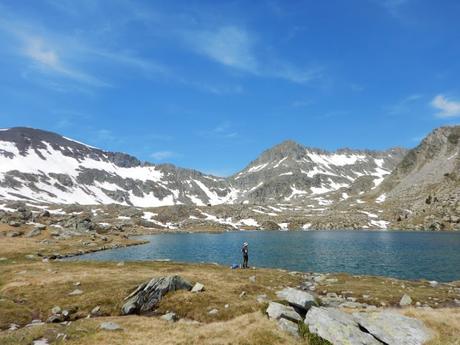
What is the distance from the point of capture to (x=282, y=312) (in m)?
24.2

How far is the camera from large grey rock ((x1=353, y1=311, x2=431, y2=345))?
21.5 meters

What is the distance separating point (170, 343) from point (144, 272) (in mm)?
32307

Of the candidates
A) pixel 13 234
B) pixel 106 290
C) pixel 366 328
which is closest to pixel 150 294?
pixel 106 290

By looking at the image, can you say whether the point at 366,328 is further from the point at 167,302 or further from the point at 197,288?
the point at 197,288

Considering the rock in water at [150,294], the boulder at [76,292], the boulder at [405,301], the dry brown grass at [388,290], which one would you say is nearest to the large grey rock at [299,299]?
the rock in water at [150,294]

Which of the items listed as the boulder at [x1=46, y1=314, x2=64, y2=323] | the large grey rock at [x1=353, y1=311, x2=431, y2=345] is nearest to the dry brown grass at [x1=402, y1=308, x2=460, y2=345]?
the large grey rock at [x1=353, y1=311, x2=431, y2=345]

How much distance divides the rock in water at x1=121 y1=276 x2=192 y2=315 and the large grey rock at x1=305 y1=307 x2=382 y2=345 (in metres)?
16.7

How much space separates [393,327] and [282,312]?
22.1 ft

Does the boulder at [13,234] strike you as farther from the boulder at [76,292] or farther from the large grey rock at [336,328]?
the large grey rock at [336,328]

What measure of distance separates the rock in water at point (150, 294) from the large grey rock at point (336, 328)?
1672 centimetres

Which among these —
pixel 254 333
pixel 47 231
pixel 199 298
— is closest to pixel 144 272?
pixel 199 298

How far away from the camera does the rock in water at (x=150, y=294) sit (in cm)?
3319

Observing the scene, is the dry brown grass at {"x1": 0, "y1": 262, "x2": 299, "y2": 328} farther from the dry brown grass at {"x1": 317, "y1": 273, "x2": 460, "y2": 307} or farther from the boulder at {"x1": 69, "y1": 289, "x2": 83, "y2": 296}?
the dry brown grass at {"x1": 317, "y1": 273, "x2": 460, "y2": 307}

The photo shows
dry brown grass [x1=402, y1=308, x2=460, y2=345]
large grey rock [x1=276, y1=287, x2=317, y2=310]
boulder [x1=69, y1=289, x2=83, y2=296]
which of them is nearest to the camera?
dry brown grass [x1=402, y1=308, x2=460, y2=345]
